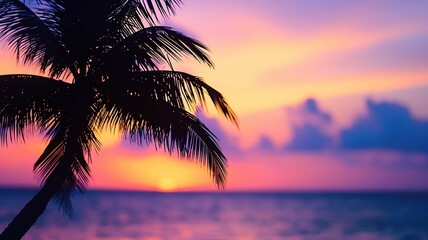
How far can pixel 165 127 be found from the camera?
8359mm

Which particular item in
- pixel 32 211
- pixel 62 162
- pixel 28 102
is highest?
pixel 28 102

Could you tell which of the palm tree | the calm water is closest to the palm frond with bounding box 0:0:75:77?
the palm tree

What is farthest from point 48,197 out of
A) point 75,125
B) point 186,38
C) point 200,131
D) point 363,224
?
point 363,224

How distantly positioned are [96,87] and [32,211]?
5.72 ft

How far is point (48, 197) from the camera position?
7836 millimetres

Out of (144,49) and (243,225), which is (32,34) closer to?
(144,49)

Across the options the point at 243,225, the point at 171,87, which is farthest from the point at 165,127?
the point at 243,225

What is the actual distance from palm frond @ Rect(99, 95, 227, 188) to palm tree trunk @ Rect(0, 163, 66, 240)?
3.42 feet

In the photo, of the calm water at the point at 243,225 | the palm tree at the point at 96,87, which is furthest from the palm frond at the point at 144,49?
the calm water at the point at 243,225

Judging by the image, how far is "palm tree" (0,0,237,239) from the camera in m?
8.23

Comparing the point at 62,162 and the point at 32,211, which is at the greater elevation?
the point at 62,162

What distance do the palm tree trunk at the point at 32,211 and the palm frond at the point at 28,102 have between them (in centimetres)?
90

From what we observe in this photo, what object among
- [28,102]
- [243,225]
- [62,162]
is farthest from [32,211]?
[243,225]

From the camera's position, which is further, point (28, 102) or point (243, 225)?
point (243, 225)
